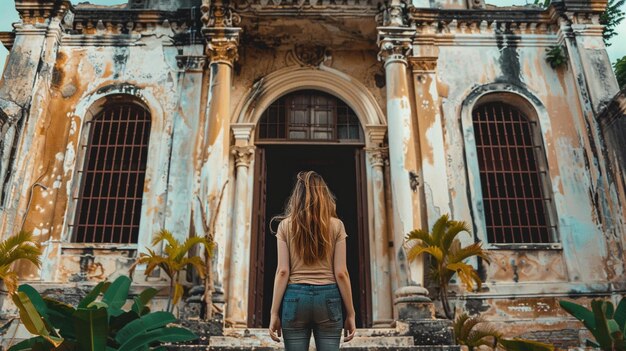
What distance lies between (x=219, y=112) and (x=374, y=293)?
4458mm

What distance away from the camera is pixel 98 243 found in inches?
380

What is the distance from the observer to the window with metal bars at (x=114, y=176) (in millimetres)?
9922

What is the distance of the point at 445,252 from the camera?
850cm

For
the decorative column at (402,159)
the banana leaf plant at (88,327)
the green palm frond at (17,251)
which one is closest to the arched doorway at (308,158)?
the decorative column at (402,159)

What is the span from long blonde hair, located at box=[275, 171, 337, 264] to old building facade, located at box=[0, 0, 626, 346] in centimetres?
502

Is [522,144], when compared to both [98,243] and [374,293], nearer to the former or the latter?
[374,293]

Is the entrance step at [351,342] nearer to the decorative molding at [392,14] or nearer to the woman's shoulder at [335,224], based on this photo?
the woman's shoulder at [335,224]

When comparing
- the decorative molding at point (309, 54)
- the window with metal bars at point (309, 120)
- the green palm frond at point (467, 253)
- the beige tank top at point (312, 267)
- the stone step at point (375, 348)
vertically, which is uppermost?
the decorative molding at point (309, 54)

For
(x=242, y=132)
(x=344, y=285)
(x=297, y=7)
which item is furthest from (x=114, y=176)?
(x=344, y=285)

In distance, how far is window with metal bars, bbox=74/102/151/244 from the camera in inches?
391

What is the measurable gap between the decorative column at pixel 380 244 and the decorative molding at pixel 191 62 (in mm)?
3816

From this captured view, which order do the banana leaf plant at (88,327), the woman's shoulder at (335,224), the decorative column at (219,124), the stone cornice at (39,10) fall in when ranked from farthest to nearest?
the stone cornice at (39,10)
the decorative column at (219,124)
the banana leaf plant at (88,327)
the woman's shoulder at (335,224)

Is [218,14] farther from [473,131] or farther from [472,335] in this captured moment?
[472,335]

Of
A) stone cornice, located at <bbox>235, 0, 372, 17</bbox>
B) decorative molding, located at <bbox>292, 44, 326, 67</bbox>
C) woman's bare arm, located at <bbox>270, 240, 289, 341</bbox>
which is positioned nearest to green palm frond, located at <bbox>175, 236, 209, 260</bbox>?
stone cornice, located at <bbox>235, 0, 372, 17</bbox>
